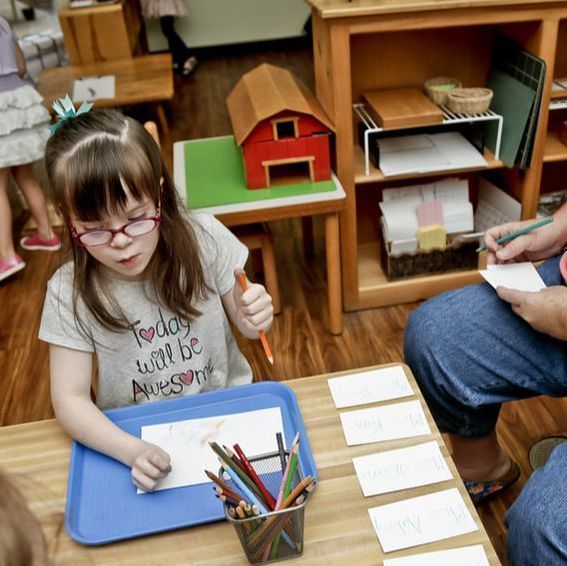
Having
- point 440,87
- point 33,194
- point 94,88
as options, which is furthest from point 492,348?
point 94,88

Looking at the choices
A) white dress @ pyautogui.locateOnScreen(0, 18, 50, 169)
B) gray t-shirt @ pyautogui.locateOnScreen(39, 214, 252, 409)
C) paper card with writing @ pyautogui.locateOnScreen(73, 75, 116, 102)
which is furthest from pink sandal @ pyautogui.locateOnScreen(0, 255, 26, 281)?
gray t-shirt @ pyautogui.locateOnScreen(39, 214, 252, 409)

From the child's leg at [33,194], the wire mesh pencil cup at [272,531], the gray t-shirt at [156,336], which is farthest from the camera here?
the child's leg at [33,194]

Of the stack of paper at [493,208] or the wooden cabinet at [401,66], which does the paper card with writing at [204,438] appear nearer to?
the wooden cabinet at [401,66]

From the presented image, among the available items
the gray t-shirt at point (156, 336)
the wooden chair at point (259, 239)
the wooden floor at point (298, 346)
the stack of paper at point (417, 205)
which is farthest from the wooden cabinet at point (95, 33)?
the gray t-shirt at point (156, 336)

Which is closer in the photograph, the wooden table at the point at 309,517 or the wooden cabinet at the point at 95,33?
the wooden table at the point at 309,517

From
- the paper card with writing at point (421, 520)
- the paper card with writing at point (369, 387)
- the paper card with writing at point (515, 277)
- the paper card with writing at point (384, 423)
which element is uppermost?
the paper card with writing at point (369, 387)

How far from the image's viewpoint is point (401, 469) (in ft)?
2.78

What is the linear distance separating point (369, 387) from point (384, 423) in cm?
8

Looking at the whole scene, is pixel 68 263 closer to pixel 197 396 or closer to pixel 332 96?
pixel 197 396

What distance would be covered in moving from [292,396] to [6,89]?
2126 millimetres

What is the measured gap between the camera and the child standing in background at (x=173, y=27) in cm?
475

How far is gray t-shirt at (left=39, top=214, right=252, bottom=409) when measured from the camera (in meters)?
1.09

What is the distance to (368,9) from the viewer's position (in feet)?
5.54

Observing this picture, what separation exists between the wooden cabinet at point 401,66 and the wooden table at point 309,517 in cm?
117
